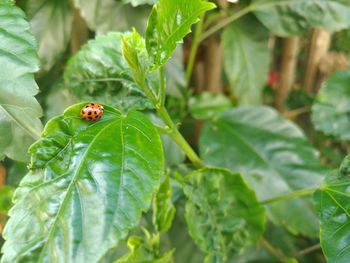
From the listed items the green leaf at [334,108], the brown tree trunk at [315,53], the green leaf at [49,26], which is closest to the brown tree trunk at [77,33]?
the green leaf at [49,26]

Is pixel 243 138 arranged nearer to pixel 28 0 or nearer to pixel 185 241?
pixel 185 241

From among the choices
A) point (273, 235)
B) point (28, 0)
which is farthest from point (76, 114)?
point (273, 235)

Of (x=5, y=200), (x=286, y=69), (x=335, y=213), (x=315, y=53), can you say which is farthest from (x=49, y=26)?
(x=315, y=53)

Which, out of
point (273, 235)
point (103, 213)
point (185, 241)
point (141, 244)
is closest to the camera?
point (103, 213)

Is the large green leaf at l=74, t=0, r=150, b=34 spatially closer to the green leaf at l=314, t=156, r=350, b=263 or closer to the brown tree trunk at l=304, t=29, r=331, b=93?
the green leaf at l=314, t=156, r=350, b=263

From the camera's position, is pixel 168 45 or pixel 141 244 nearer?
pixel 168 45

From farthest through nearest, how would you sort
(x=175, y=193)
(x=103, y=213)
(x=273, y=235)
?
(x=273, y=235) < (x=175, y=193) < (x=103, y=213)

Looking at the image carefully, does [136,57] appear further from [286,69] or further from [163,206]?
[286,69]

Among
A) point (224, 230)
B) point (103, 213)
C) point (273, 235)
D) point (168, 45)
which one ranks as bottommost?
point (273, 235)
